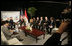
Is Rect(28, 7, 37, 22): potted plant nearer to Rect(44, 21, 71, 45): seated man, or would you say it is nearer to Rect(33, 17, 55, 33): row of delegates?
Rect(33, 17, 55, 33): row of delegates

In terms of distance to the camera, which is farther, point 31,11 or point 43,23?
point 43,23

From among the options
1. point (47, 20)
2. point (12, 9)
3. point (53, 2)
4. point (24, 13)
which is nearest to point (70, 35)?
point (47, 20)

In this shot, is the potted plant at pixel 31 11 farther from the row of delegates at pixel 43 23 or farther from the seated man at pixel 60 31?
the seated man at pixel 60 31

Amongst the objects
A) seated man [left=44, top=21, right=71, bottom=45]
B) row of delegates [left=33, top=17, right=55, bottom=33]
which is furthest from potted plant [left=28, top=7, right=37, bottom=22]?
seated man [left=44, top=21, right=71, bottom=45]

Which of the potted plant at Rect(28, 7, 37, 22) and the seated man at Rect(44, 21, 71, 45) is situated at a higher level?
the potted plant at Rect(28, 7, 37, 22)

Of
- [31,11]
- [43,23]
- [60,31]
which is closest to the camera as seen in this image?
[60,31]

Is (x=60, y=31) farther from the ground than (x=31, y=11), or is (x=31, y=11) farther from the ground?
(x=31, y=11)

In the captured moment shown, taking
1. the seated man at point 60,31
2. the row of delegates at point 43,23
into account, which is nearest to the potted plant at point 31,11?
the row of delegates at point 43,23

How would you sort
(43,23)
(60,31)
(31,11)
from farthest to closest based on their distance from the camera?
(43,23), (31,11), (60,31)

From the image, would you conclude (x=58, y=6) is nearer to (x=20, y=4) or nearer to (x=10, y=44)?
(x=20, y=4)

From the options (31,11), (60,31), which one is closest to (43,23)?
(31,11)

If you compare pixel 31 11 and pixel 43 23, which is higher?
pixel 31 11

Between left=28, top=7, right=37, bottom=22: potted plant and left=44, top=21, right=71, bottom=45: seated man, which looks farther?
left=28, top=7, right=37, bottom=22: potted plant

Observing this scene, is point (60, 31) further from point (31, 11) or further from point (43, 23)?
point (31, 11)
